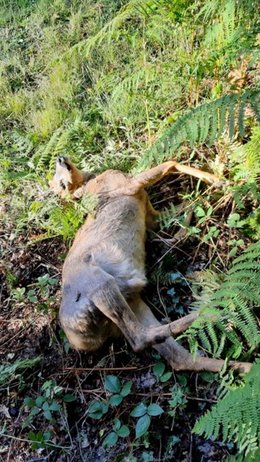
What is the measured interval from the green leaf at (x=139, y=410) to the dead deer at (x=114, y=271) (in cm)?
31

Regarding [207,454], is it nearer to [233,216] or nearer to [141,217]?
[233,216]

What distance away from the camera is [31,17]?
7.45 meters

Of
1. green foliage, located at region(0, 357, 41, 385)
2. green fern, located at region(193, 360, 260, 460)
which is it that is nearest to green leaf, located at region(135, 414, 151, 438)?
green foliage, located at region(0, 357, 41, 385)

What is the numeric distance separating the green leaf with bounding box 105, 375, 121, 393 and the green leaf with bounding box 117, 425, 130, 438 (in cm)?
24

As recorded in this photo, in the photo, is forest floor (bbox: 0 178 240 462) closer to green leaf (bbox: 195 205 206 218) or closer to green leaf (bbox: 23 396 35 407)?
green leaf (bbox: 23 396 35 407)

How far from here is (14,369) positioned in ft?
12.4

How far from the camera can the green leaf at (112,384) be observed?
11.2ft

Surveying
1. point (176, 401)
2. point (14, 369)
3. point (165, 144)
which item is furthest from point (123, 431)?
point (165, 144)

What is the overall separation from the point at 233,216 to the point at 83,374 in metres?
1.52

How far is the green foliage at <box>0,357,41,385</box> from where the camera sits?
3.82 metres

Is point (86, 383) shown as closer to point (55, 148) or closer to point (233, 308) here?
point (233, 308)

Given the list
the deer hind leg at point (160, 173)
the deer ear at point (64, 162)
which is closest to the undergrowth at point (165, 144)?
the deer hind leg at point (160, 173)

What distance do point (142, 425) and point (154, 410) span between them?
0.11 meters

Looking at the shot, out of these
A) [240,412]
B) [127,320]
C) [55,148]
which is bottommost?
[127,320]
